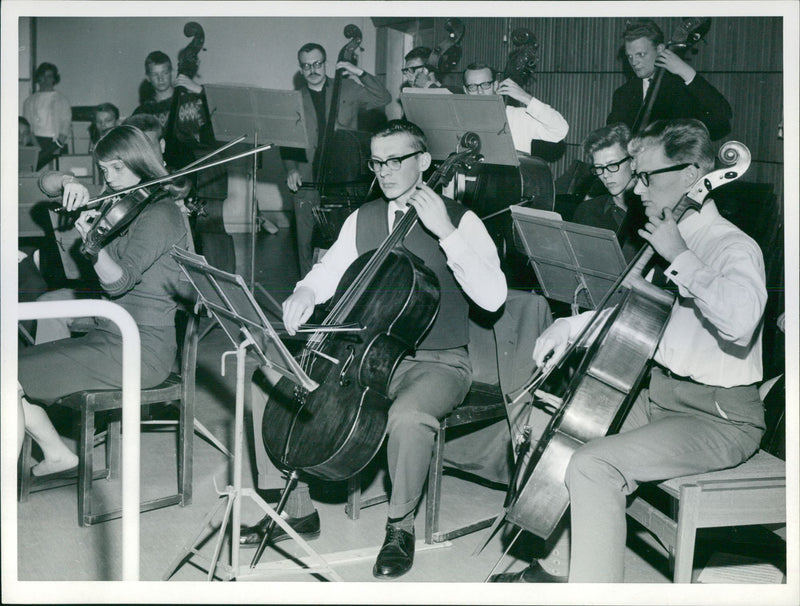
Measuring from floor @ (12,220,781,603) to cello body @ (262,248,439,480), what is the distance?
271 millimetres

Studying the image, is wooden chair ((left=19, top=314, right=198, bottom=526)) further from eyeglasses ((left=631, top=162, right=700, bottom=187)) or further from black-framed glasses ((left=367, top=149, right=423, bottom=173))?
eyeglasses ((left=631, top=162, right=700, bottom=187))

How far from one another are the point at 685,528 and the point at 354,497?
3.68 feet

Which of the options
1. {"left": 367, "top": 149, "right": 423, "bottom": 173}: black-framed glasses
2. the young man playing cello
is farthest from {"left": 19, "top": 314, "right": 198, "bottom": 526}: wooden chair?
{"left": 367, "top": 149, "right": 423, "bottom": 173}: black-framed glasses

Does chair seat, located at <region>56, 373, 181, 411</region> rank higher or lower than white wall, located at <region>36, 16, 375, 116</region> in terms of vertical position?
lower

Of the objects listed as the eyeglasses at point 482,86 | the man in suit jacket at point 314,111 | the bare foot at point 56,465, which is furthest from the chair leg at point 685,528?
the man in suit jacket at point 314,111

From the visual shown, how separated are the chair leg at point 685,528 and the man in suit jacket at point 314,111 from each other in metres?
3.07

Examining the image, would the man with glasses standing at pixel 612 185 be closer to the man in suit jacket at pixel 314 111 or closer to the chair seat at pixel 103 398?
the chair seat at pixel 103 398

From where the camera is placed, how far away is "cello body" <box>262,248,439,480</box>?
91.5 inches

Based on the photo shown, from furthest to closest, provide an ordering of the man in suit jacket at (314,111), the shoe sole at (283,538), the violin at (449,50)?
the man in suit jacket at (314,111), the violin at (449,50), the shoe sole at (283,538)

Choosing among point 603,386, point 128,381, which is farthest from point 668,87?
point 128,381

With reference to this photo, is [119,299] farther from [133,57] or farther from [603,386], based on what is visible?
[133,57]

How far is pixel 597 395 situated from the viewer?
2.13 m

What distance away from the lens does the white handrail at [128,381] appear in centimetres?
174

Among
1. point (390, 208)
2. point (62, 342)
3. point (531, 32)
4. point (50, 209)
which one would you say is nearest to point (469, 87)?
point (531, 32)
